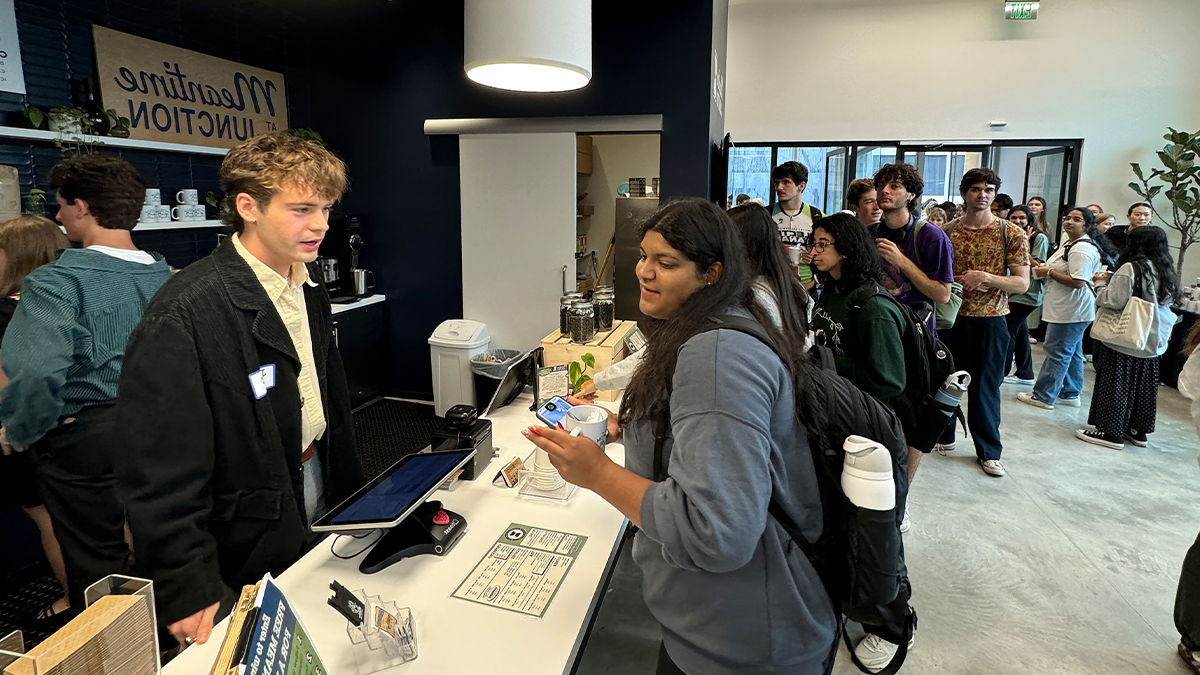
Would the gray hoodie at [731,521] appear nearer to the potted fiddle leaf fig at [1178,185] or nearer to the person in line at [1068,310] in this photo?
the person in line at [1068,310]

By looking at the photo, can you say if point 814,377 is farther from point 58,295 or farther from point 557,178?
point 557,178

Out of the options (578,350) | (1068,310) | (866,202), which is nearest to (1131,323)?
(1068,310)

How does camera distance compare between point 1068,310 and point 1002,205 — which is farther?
point 1002,205

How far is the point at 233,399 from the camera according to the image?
55.2 inches

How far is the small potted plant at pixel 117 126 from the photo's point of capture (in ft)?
11.5

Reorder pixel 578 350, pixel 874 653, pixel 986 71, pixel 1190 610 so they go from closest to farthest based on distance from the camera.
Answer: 1. pixel 1190 610
2. pixel 874 653
3. pixel 578 350
4. pixel 986 71

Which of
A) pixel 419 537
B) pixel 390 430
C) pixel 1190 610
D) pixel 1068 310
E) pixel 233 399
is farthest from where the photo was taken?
pixel 1068 310

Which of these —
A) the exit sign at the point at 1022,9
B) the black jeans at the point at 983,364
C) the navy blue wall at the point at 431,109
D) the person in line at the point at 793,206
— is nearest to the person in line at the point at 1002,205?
the exit sign at the point at 1022,9

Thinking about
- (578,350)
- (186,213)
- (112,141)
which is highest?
(112,141)

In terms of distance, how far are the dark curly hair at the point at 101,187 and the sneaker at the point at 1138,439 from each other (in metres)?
5.97

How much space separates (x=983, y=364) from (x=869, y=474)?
3374mm

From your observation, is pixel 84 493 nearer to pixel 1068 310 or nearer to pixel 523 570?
pixel 523 570

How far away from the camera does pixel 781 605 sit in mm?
1120

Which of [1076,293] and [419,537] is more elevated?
[1076,293]
